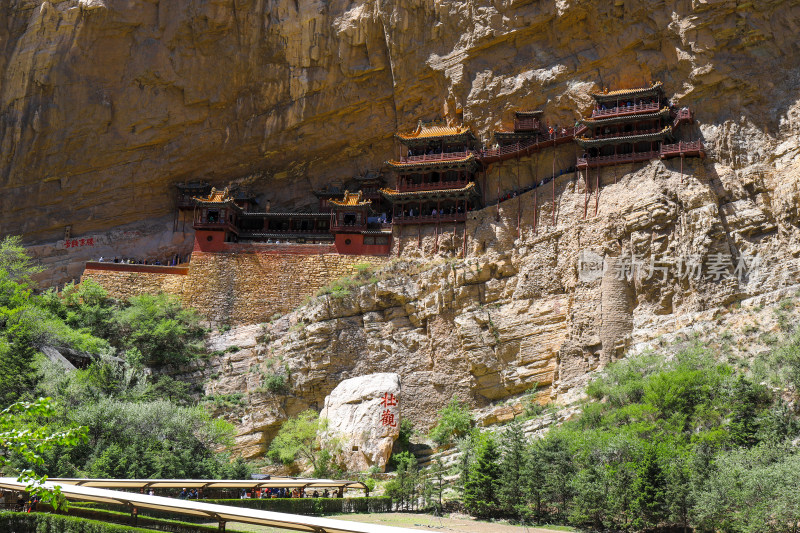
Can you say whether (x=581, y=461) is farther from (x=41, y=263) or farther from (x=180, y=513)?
(x=41, y=263)

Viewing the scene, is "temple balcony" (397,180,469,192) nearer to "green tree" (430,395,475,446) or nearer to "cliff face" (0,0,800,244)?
"cliff face" (0,0,800,244)

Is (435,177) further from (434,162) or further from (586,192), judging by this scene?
(586,192)

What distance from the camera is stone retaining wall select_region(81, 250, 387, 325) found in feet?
134

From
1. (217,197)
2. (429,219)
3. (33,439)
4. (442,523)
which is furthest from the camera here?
(217,197)

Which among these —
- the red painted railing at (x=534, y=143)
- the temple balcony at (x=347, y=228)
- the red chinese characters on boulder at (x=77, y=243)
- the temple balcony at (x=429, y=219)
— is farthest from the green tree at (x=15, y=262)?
the red painted railing at (x=534, y=143)

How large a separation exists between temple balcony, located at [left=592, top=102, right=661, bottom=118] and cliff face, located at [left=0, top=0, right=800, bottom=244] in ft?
5.14

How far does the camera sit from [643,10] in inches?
1542

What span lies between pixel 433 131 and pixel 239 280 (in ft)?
45.3

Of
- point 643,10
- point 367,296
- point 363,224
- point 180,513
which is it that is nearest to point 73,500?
point 180,513

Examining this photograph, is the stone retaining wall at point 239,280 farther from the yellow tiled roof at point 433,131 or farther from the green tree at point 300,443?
the green tree at point 300,443

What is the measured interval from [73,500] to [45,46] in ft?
120

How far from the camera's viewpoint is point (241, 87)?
47156mm

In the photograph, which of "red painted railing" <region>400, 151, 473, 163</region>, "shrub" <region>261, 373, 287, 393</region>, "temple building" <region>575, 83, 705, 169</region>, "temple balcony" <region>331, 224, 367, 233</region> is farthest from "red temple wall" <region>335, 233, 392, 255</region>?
"temple building" <region>575, 83, 705, 169</region>

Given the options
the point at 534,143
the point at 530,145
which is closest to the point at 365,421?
the point at 530,145
